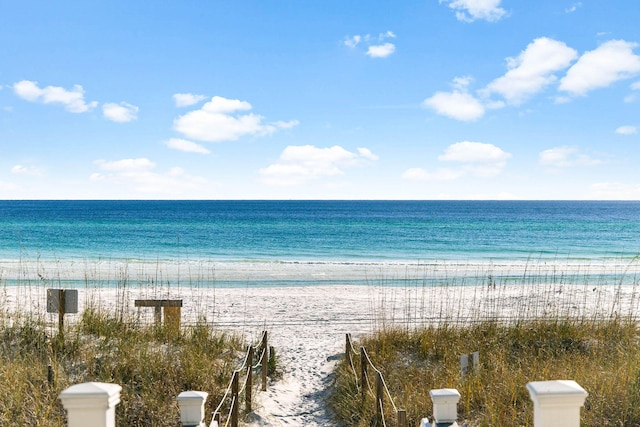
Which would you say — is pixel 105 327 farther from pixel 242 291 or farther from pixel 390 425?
pixel 242 291

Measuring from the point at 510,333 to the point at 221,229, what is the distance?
164ft

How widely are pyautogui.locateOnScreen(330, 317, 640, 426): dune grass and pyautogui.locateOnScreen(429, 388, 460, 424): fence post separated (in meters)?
2.50

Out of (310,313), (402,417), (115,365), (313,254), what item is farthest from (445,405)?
(313,254)

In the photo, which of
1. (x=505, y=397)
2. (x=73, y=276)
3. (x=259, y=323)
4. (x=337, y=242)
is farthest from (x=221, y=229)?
(x=505, y=397)

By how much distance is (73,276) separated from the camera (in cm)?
2272

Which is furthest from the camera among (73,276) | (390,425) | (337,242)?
(337,242)

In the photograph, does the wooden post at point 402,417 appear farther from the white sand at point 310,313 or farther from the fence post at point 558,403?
the white sand at point 310,313

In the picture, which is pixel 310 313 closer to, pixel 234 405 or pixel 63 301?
pixel 63 301

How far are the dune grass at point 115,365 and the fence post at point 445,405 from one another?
3693 millimetres

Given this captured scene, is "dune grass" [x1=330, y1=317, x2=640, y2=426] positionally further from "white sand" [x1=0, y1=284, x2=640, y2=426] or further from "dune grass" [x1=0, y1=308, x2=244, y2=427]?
"dune grass" [x1=0, y1=308, x2=244, y2=427]

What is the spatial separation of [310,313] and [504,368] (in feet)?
26.1

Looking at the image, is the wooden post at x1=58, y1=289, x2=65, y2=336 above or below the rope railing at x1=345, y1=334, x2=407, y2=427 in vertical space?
above

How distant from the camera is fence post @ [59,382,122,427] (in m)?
2.35

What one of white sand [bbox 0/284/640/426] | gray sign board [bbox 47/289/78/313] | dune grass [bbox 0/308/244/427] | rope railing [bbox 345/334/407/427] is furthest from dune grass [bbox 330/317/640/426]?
gray sign board [bbox 47/289/78/313]
